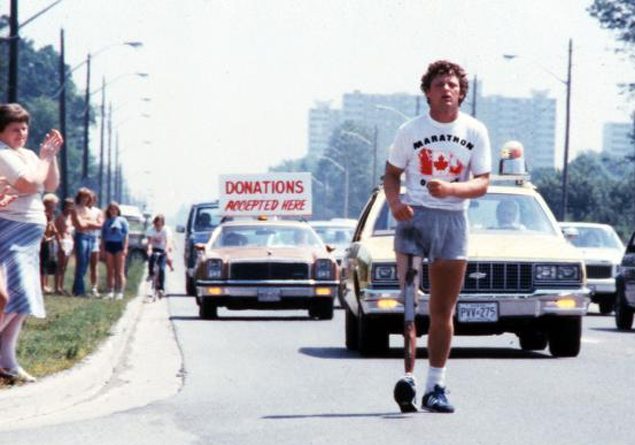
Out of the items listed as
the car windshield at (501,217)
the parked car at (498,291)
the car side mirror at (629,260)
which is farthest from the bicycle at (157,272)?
the parked car at (498,291)

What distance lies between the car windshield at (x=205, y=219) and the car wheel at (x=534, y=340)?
22604mm

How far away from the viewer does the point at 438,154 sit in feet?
36.2

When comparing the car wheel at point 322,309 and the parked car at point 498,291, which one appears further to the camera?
the car wheel at point 322,309

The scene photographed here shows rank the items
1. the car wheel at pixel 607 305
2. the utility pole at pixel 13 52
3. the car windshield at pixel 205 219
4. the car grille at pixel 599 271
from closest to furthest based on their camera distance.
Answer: the car grille at pixel 599 271 < the car wheel at pixel 607 305 < the utility pole at pixel 13 52 < the car windshield at pixel 205 219

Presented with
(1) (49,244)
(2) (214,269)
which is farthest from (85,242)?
(2) (214,269)

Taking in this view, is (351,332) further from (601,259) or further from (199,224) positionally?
(199,224)

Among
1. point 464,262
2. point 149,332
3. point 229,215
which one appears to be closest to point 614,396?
point 464,262

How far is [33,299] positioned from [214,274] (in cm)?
1356

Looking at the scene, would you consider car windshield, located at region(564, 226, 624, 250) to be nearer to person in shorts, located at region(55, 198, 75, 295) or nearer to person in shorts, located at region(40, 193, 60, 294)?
person in shorts, located at region(55, 198, 75, 295)

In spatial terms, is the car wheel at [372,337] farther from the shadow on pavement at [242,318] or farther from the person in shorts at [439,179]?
the shadow on pavement at [242,318]

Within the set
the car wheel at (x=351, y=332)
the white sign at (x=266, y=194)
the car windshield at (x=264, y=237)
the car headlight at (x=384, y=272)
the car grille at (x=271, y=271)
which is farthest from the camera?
the white sign at (x=266, y=194)

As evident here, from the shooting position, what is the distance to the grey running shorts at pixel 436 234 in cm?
1103

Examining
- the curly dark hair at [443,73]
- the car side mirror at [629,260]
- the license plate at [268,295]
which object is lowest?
the license plate at [268,295]

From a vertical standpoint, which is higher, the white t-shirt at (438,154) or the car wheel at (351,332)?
the white t-shirt at (438,154)
